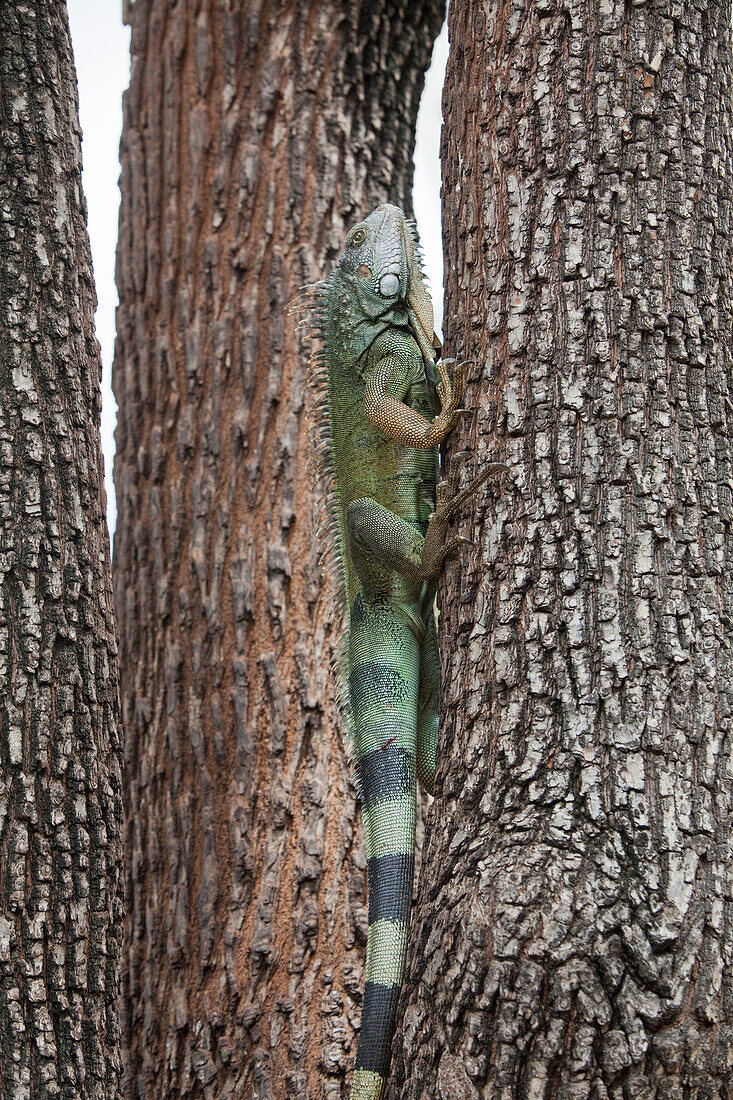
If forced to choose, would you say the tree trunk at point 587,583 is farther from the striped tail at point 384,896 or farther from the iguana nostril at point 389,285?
the iguana nostril at point 389,285

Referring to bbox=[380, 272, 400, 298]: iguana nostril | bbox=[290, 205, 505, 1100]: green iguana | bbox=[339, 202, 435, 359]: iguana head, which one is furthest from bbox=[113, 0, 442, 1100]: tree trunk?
bbox=[380, 272, 400, 298]: iguana nostril

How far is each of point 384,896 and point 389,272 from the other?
2.09 metres

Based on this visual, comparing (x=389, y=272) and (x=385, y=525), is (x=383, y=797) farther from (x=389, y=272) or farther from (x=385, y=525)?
(x=389, y=272)

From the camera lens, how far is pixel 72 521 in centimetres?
274

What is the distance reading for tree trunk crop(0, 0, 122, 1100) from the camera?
8.17 feet

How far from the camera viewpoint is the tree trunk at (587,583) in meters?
1.95

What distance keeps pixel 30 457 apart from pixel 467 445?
115 centimetres

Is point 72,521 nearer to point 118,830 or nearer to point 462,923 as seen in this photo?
point 118,830

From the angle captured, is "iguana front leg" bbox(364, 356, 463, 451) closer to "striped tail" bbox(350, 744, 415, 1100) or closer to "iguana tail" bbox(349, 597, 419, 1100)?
"iguana tail" bbox(349, 597, 419, 1100)

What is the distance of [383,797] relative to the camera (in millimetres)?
3109

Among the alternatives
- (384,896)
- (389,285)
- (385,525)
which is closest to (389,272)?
(389,285)

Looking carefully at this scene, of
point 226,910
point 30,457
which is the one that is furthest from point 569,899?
point 226,910

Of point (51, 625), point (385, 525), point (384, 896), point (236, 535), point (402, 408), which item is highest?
point (402, 408)

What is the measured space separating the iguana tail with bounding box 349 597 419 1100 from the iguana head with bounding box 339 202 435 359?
1.02 m
